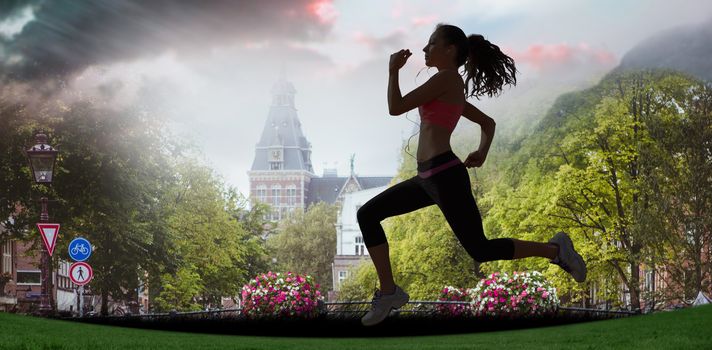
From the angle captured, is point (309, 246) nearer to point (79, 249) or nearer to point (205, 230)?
point (205, 230)

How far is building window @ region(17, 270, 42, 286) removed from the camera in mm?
51350

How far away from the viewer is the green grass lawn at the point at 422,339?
1397 centimetres

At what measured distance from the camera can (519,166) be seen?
35.6 meters

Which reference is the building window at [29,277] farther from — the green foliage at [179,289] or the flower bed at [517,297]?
the flower bed at [517,297]

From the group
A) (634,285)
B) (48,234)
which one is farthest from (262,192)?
(48,234)

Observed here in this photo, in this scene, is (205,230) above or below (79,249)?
above

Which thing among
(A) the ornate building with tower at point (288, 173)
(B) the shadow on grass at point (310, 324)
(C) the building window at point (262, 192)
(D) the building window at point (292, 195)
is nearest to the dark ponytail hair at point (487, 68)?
(B) the shadow on grass at point (310, 324)

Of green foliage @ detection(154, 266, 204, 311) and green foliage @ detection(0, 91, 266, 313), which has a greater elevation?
green foliage @ detection(0, 91, 266, 313)

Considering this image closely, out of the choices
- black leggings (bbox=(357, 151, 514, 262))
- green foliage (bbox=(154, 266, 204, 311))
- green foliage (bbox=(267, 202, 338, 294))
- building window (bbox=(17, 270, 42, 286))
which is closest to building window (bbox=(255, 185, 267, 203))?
green foliage (bbox=(267, 202, 338, 294))

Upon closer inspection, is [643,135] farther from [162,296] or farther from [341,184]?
[341,184]

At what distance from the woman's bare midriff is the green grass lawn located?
30.5 feet

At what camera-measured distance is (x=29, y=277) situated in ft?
173

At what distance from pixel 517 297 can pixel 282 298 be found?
544cm

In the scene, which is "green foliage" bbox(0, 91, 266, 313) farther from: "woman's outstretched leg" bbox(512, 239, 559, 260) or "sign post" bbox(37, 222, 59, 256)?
"woman's outstretched leg" bbox(512, 239, 559, 260)
